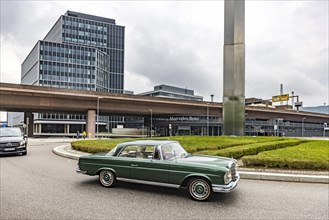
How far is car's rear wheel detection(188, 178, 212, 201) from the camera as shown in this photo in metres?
6.55

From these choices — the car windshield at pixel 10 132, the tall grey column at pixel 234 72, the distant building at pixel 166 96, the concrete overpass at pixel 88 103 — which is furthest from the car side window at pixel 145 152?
the distant building at pixel 166 96

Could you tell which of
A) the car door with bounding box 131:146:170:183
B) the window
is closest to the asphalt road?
the car door with bounding box 131:146:170:183

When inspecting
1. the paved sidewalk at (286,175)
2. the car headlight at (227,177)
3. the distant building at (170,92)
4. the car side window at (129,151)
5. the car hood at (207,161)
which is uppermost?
the distant building at (170,92)

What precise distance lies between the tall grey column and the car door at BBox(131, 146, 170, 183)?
2213 centimetres

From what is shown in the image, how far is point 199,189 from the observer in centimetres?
663

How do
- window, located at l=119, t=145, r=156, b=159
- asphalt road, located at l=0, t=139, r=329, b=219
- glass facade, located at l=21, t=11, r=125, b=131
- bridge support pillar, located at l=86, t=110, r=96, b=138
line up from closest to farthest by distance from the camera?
1. asphalt road, located at l=0, t=139, r=329, b=219
2. window, located at l=119, t=145, r=156, b=159
3. bridge support pillar, located at l=86, t=110, r=96, b=138
4. glass facade, located at l=21, t=11, r=125, b=131

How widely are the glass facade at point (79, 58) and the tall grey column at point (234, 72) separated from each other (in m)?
74.7

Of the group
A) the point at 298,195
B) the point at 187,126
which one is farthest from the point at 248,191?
the point at 187,126

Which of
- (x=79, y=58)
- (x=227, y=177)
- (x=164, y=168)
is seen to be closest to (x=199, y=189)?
(x=227, y=177)

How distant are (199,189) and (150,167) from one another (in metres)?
1.45

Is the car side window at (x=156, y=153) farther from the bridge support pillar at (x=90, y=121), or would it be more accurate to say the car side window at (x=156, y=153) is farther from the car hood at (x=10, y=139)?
the bridge support pillar at (x=90, y=121)

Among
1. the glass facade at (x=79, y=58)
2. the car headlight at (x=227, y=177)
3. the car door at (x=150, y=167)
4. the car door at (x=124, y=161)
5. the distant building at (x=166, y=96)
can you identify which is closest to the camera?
the car headlight at (x=227, y=177)

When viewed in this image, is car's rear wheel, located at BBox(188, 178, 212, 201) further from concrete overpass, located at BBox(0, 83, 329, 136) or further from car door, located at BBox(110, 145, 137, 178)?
concrete overpass, located at BBox(0, 83, 329, 136)

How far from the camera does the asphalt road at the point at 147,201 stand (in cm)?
562
